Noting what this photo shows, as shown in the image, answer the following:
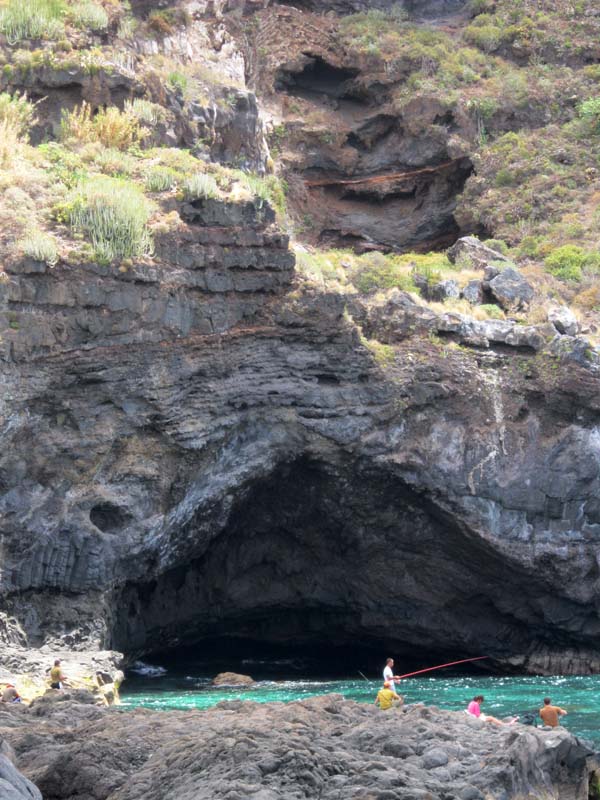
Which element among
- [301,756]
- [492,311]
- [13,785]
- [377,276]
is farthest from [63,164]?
[13,785]

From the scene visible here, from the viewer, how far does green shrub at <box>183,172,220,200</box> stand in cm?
2808

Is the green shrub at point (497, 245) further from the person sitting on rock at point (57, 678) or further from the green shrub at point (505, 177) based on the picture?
the person sitting on rock at point (57, 678)

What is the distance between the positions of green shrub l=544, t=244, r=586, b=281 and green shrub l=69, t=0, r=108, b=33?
1435 cm

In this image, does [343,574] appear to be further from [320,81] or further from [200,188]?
[320,81]

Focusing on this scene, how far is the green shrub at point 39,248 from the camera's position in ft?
81.9

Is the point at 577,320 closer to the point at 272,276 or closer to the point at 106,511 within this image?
the point at 272,276

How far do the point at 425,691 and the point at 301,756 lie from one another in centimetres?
1264

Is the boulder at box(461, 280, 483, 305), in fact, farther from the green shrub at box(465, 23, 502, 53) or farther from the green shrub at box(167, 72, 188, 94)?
the green shrub at box(465, 23, 502, 53)

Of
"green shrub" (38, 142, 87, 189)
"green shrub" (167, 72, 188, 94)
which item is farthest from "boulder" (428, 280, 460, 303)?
"green shrub" (38, 142, 87, 189)

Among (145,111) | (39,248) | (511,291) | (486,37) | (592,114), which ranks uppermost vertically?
(486,37)

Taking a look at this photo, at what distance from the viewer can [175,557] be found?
2766cm

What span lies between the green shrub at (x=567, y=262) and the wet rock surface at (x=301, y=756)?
2050 cm

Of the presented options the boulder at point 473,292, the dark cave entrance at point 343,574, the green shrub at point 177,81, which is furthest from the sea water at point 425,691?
the green shrub at point 177,81

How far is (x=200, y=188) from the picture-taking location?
2814 centimetres
